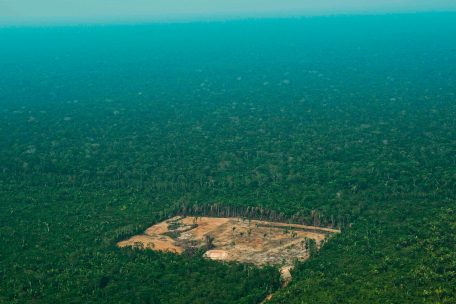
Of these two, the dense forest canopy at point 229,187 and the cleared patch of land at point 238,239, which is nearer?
the dense forest canopy at point 229,187

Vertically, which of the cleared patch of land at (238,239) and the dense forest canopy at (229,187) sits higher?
the dense forest canopy at (229,187)

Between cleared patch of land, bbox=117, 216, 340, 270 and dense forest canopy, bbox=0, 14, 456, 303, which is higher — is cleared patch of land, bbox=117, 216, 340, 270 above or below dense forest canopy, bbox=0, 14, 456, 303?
below

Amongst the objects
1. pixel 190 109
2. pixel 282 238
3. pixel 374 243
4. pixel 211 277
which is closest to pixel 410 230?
pixel 374 243

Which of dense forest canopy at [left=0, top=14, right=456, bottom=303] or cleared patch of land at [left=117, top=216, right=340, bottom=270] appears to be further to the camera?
cleared patch of land at [left=117, top=216, right=340, bottom=270]

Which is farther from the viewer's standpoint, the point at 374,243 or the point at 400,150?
the point at 400,150

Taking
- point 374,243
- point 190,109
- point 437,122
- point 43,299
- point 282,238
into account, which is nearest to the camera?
point 43,299

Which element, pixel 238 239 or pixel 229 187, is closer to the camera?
pixel 238 239

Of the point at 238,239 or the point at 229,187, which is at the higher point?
the point at 229,187

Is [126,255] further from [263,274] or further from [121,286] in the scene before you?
[263,274]
